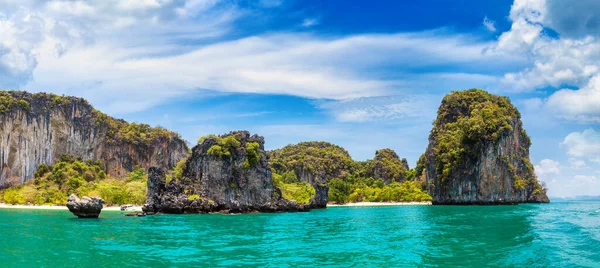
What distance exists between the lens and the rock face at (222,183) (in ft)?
260

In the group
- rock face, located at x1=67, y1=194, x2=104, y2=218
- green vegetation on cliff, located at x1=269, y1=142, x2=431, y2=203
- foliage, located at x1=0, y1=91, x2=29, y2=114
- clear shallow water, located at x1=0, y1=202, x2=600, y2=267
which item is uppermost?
foliage, located at x1=0, y1=91, x2=29, y2=114

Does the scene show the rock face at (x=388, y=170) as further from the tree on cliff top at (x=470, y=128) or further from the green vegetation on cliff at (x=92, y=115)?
the green vegetation on cliff at (x=92, y=115)

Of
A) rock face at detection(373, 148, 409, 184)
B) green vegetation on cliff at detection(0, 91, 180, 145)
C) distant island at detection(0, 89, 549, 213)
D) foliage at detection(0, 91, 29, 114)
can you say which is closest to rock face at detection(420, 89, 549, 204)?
distant island at detection(0, 89, 549, 213)

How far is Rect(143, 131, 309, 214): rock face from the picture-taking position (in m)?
79.2

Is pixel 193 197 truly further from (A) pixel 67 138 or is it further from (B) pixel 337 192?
(A) pixel 67 138

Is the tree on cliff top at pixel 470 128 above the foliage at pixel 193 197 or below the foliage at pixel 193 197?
above

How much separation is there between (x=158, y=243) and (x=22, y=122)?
399 feet

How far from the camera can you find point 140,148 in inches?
6378

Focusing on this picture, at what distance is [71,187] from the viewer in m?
118

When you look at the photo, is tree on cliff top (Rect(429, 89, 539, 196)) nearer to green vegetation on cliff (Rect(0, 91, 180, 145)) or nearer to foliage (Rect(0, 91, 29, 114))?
green vegetation on cliff (Rect(0, 91, 180, 145))

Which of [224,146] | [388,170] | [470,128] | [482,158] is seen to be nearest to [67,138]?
[224,146]

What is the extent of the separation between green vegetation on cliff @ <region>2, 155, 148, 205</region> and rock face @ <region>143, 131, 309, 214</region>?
30.0 metres

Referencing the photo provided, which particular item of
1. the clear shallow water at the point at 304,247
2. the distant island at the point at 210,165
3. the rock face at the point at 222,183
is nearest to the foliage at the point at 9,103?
the distant island at the point at 210,165

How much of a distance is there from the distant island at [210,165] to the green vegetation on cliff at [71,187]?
285 mm
